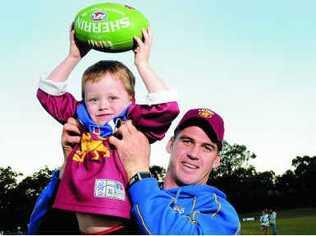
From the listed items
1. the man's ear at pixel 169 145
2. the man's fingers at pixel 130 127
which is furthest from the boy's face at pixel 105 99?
the man's ear at pixel 169 145

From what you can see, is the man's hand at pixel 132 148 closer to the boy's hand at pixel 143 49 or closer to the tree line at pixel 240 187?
the boy's hand at pixel 143 49

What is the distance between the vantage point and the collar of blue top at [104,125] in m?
4.22

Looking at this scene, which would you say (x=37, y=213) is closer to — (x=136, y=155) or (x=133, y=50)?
(x=136, y=155)

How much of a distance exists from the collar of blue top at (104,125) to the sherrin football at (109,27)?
0.52 meters

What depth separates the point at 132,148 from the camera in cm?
410

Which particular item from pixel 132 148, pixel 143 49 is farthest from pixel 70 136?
pixel 143 49

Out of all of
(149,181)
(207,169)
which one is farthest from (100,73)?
(207,169)

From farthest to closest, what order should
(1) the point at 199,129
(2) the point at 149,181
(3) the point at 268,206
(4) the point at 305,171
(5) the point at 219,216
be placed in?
(4) the point at 305,171 < (3) the point at 268,206 < (1) the point at 199,129 < (5) the point at 219,216 < (2) the point at 149,181

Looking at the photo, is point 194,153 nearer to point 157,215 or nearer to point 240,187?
point 157,215

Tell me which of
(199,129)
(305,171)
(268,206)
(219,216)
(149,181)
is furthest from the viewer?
(305,171)

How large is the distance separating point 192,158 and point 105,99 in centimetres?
104

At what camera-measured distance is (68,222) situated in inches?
173

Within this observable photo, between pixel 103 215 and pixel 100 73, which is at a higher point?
pixel 100 73

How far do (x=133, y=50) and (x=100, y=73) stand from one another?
0.34 m
